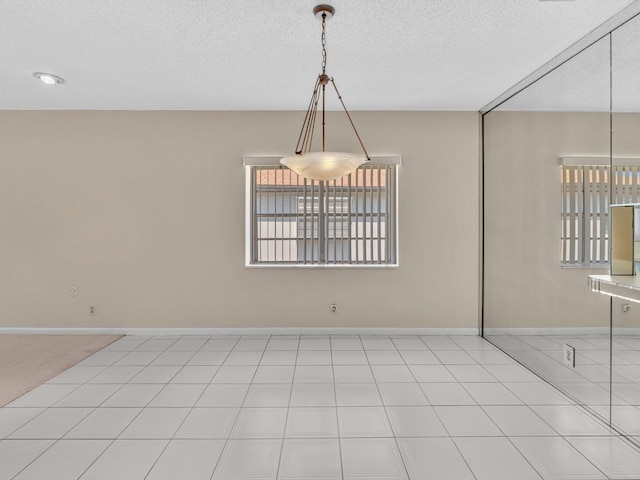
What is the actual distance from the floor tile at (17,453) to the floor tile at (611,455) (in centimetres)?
296

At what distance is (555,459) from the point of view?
6.24 feet

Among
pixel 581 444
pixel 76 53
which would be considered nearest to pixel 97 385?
pixel 76 53

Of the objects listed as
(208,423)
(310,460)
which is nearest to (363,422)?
(310,460)

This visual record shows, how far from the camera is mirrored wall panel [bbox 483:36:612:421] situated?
2.23m

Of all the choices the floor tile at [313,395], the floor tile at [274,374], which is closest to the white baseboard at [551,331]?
the floor tile at [313,395]

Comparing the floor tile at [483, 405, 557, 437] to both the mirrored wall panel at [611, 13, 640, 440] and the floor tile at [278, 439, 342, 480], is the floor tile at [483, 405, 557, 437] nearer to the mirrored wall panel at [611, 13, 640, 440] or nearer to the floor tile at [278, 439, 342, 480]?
the mirrored wall panel at [611, 13, 640, 440]

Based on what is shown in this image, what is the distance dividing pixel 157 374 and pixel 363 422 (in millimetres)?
1812

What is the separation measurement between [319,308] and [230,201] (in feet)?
5.16

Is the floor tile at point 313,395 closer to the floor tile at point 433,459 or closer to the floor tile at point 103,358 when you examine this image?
the floor tile at point 433,459

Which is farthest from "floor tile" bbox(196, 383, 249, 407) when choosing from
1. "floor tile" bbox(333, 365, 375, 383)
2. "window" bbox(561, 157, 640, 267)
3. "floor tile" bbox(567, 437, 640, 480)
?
"window" bbox(561, 157, 640, 267)

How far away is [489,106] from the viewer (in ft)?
12.5

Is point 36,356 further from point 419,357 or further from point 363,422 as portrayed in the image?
point 419,357

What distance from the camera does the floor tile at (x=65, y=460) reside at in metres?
1.80

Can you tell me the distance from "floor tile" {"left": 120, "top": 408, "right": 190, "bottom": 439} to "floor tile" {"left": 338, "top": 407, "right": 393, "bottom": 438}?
103cm
